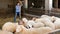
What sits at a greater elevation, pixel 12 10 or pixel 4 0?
pixel 4 0

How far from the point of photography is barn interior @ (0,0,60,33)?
1536 cm

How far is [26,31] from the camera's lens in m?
4.88

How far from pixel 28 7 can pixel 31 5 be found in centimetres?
58

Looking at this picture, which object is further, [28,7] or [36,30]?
[28,7]

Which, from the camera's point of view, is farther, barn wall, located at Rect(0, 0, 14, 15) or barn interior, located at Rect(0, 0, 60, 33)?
barn wall, located at Rect(0, 0, 14, 15)

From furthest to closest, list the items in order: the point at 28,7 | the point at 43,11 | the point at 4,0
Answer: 1. the point at 4,0
2. the point at 28,7
3. the point at 43,11

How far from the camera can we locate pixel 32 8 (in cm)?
1773

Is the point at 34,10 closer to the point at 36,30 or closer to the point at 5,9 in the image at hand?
the point at 5,9

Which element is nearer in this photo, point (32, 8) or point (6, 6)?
point (32, 8)

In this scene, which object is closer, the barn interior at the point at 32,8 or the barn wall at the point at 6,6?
the barn interior at the point at 32,8

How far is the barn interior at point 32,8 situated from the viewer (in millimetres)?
15359

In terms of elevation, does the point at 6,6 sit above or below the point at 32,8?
above

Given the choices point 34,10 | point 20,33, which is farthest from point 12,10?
point 20,33

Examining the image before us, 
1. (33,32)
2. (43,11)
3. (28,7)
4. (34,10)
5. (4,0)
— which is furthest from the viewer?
(4,0)
